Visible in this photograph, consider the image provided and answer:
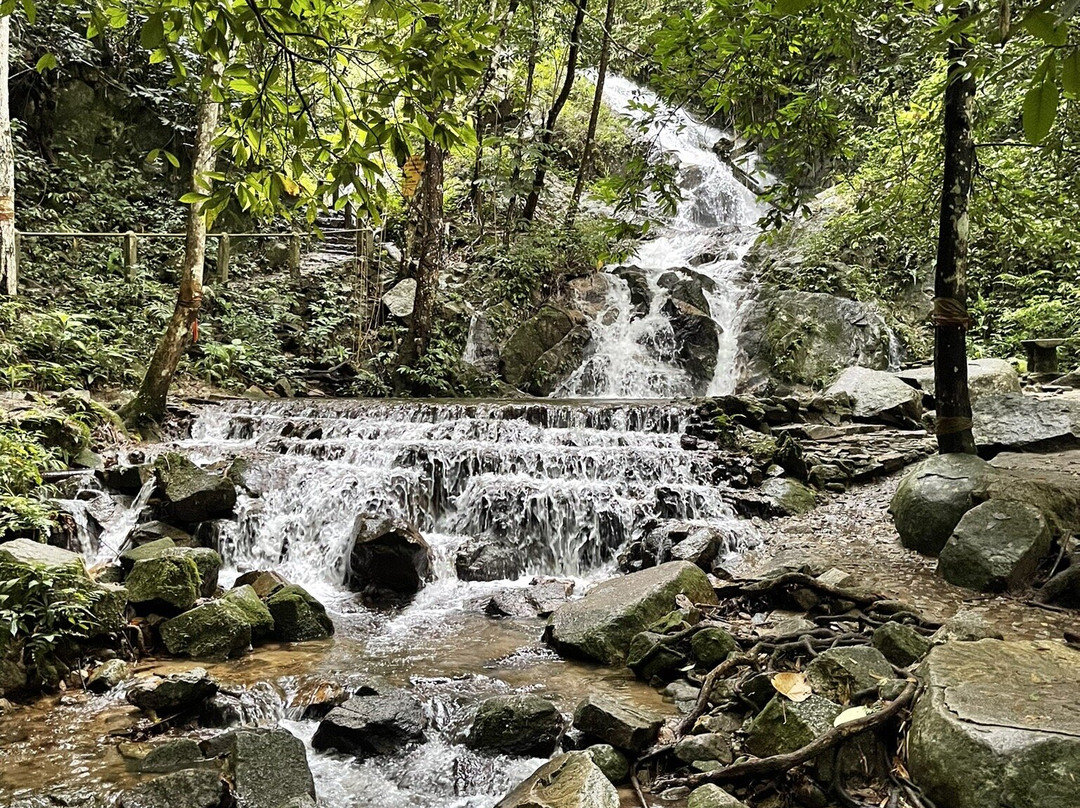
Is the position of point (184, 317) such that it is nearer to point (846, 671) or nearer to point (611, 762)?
point (611, 762)

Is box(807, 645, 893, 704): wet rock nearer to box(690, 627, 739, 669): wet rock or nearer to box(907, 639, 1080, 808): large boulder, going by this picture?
box(907, 639, 1080, 808): large boulder

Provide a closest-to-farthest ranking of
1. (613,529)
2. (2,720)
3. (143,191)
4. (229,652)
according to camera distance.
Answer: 1. (2,720)
2. (229,652)
3. (613,529)
4. (143,191)

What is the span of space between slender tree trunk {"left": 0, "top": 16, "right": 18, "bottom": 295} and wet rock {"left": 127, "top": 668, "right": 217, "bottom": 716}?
9338 mm

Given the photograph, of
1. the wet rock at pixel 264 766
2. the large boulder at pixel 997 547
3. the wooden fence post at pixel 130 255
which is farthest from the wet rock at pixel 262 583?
the wooden fence post at pixel 130 255

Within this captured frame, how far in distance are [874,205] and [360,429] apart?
7.06 meters

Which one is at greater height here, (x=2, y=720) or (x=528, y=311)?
(x=528, y=311)

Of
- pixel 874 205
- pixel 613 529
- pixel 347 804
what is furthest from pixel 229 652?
pixel 874 205

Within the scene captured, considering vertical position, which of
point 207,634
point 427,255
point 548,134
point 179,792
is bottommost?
point 207,634

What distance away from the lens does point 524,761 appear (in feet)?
12.5

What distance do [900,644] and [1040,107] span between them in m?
3.30

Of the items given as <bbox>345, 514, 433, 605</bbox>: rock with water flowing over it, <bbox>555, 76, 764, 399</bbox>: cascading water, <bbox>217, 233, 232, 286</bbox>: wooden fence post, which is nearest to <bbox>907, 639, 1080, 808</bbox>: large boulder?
<bbox>345, 514, 433, 605</bbox>: rock with water flowing over it

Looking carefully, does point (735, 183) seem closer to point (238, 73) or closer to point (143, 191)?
point (143, 191)

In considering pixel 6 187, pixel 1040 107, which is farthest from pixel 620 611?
pixel 6 187

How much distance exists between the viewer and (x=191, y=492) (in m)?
7.39
